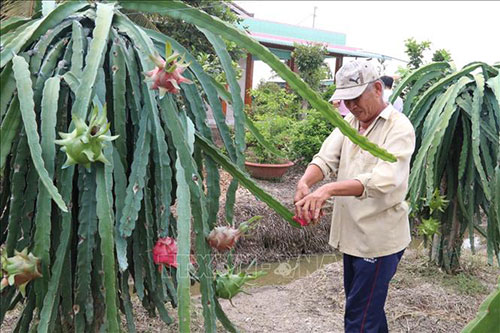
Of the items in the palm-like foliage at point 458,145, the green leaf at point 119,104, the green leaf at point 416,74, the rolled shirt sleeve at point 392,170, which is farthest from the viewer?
the green leaf at point 416,74

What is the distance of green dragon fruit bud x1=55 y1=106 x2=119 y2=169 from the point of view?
3.14 feet

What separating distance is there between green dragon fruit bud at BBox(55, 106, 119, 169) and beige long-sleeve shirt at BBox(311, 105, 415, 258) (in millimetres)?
973

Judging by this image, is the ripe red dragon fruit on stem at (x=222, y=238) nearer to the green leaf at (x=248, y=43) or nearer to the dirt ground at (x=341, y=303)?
the green leaf at (x=248, y=43)

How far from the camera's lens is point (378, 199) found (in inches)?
69.2

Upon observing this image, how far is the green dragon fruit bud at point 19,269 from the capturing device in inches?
37.8

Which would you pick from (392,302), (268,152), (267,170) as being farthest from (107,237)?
(267,170)

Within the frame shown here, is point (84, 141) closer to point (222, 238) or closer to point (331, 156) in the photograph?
point (222, 238)

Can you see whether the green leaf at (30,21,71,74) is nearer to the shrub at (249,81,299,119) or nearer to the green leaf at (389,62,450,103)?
the green leaf at (389,62,450,103)

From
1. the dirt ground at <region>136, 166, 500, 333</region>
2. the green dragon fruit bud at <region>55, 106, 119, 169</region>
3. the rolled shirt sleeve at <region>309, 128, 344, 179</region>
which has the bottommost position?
the dirt ground at <region>136, 166, 500, 333</region>

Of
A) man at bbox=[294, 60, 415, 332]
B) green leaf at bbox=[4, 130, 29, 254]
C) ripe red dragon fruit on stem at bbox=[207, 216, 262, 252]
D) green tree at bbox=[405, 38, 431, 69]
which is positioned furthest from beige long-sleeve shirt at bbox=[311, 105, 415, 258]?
green tree at bbox=[405, 38, 431, 69]

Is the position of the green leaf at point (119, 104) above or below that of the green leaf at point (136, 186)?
above

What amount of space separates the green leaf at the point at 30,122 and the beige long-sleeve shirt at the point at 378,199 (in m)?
1.06

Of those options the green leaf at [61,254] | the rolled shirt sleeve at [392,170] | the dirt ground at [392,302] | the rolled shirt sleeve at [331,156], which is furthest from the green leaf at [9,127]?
the dirt ground at [392,302]

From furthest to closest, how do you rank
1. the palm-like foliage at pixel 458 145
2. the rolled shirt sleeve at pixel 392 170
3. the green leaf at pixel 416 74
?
the green leaf at pixel 416 74 → the palm-like foliage at pixel 458 145 → the rolled shirt sleeve at pixel 392 170
